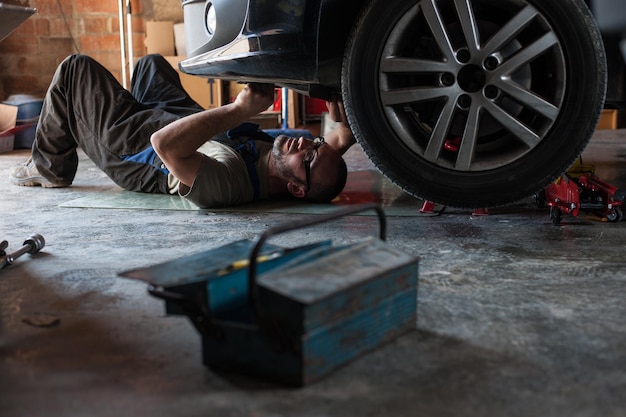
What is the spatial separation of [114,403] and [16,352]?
406 millimetres

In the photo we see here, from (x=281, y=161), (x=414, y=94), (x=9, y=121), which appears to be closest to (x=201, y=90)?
(x=9, y=121)

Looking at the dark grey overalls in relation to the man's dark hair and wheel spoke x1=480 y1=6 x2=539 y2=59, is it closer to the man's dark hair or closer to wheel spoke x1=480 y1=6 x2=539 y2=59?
the man's dark hair

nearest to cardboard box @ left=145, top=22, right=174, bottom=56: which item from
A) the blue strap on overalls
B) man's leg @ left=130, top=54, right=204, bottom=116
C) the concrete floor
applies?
man's leg @ left=130, top=54, right=204, bottom=116

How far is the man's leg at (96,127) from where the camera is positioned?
11.9 feet

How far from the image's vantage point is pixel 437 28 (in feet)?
7.79

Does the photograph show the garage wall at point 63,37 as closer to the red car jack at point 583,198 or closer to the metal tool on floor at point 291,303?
the red car jack at point 583,198

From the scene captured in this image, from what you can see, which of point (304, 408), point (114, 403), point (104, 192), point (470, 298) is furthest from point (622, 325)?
point (104, 192)

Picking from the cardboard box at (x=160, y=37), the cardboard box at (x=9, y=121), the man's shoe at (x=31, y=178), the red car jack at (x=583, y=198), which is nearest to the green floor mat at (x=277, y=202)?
the man's shoe at (x=31, y=178)

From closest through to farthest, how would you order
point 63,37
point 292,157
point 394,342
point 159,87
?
point 394,342 → point 292,157 → point 159,87 → point 63,37

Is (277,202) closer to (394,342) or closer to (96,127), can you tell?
(96,127)

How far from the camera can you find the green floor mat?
3.29 meters

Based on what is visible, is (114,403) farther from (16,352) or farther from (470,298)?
(470,298)

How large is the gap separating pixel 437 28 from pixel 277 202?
4.68 feet

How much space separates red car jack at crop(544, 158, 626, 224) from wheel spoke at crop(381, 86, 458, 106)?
2.65 feet
